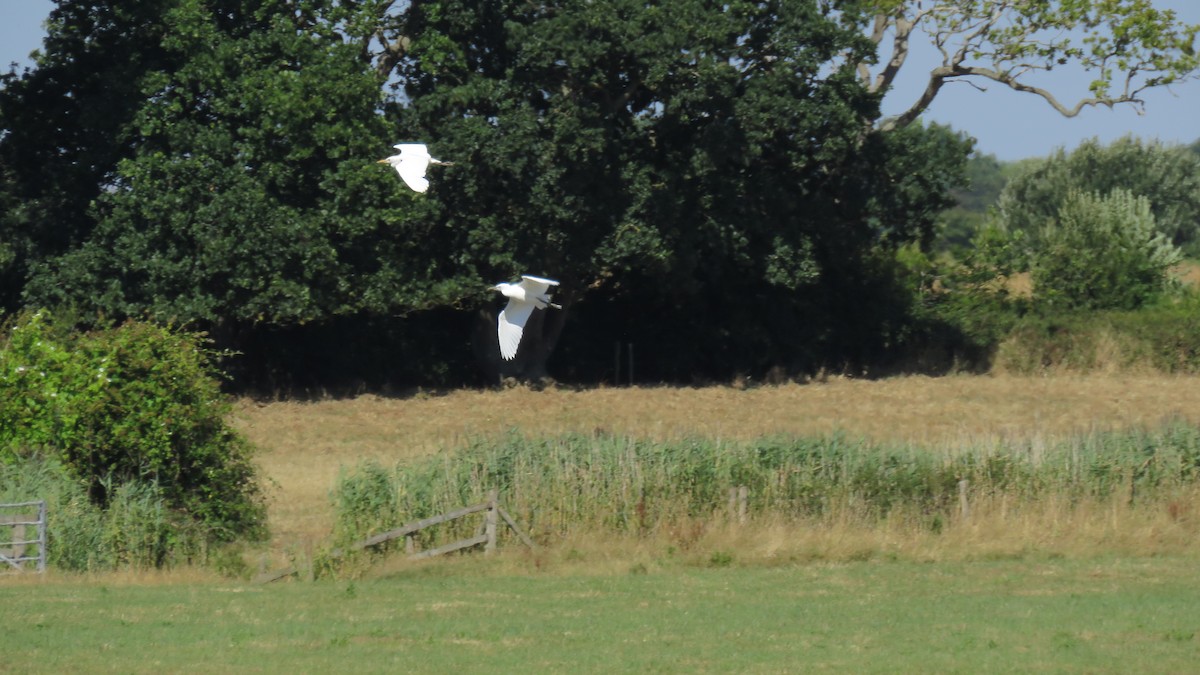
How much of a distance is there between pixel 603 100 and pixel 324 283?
23.7 ft

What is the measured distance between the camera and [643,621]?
13.0 m

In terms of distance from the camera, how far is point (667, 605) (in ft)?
45.9

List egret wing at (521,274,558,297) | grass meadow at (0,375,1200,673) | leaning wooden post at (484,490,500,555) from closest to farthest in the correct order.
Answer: grass meadow at (0,375,1200,673) → leaning wooden post at (484,490,500,555) → egret wing at (521,274,558,297)

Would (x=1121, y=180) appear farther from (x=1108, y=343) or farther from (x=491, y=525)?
(x=491, y=525)

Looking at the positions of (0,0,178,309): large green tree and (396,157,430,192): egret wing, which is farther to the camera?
(0,0,178,309): large green tree

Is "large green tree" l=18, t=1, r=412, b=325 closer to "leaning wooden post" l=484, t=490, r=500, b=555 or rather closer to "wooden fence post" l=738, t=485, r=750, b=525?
"leaning wooden post" l=484, t=490, r=500, b=555

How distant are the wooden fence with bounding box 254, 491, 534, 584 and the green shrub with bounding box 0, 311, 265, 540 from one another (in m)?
2.79

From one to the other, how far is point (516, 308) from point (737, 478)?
407cm

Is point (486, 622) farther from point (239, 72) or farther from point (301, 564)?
point (239, 72)

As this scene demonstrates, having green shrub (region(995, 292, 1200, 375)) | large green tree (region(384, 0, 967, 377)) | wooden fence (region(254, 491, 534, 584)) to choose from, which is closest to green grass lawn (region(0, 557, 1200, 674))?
wooden fence (region(254, 491, 534, 584))

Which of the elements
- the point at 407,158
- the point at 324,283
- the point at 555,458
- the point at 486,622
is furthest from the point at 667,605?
the point at 324,283

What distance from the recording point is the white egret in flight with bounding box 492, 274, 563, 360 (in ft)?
63.1

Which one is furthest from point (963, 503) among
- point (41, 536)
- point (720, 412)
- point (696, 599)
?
point (720, 412)

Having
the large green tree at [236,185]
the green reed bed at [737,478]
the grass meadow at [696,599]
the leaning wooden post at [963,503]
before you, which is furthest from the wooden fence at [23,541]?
the large green tree at [236,185]
